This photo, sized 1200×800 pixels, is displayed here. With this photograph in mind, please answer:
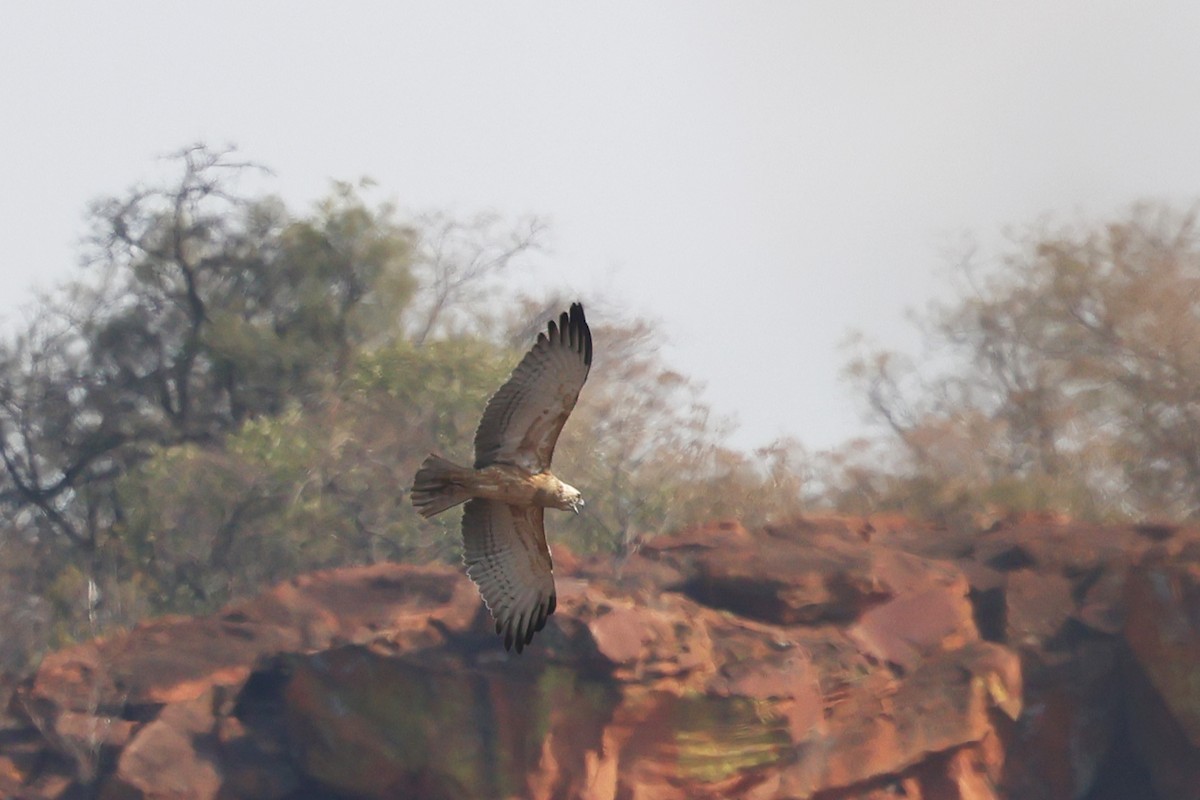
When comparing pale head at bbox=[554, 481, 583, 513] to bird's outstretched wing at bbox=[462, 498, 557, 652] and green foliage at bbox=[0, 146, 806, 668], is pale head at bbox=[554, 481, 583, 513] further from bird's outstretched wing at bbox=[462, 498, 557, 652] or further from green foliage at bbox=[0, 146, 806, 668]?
green foliage at bbox=[0, 146, 806, 668]

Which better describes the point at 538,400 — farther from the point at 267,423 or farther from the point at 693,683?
the point at 267,423

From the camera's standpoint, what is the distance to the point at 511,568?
12.5 m

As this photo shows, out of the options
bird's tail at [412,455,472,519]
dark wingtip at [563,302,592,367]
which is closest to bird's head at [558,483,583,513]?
bird's tail at [412,455,472,519]

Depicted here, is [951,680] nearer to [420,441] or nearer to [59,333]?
[420,441]

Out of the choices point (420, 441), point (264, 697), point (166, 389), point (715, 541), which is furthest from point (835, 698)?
point (166, 389)

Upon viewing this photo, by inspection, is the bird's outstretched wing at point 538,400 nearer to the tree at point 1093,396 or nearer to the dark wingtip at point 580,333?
the dark wingtip at point 580,333

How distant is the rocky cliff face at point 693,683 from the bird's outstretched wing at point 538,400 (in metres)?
10.2

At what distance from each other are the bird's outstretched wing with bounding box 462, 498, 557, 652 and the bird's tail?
0.70 meters

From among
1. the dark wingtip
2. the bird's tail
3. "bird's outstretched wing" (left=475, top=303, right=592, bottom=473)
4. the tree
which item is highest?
the tree

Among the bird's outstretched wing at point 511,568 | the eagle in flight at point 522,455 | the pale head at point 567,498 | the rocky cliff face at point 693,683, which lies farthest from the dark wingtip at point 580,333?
the rocky cliff face at point 693,683

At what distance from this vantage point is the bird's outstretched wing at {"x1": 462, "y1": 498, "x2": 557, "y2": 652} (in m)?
12.4

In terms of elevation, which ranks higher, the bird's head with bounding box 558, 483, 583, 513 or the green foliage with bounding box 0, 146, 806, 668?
the green foliage with bounding box 0, 146, 806, 668

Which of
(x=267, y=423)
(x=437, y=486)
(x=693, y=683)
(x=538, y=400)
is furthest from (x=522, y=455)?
(x=267, y=423)

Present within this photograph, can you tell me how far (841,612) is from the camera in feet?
80.3
